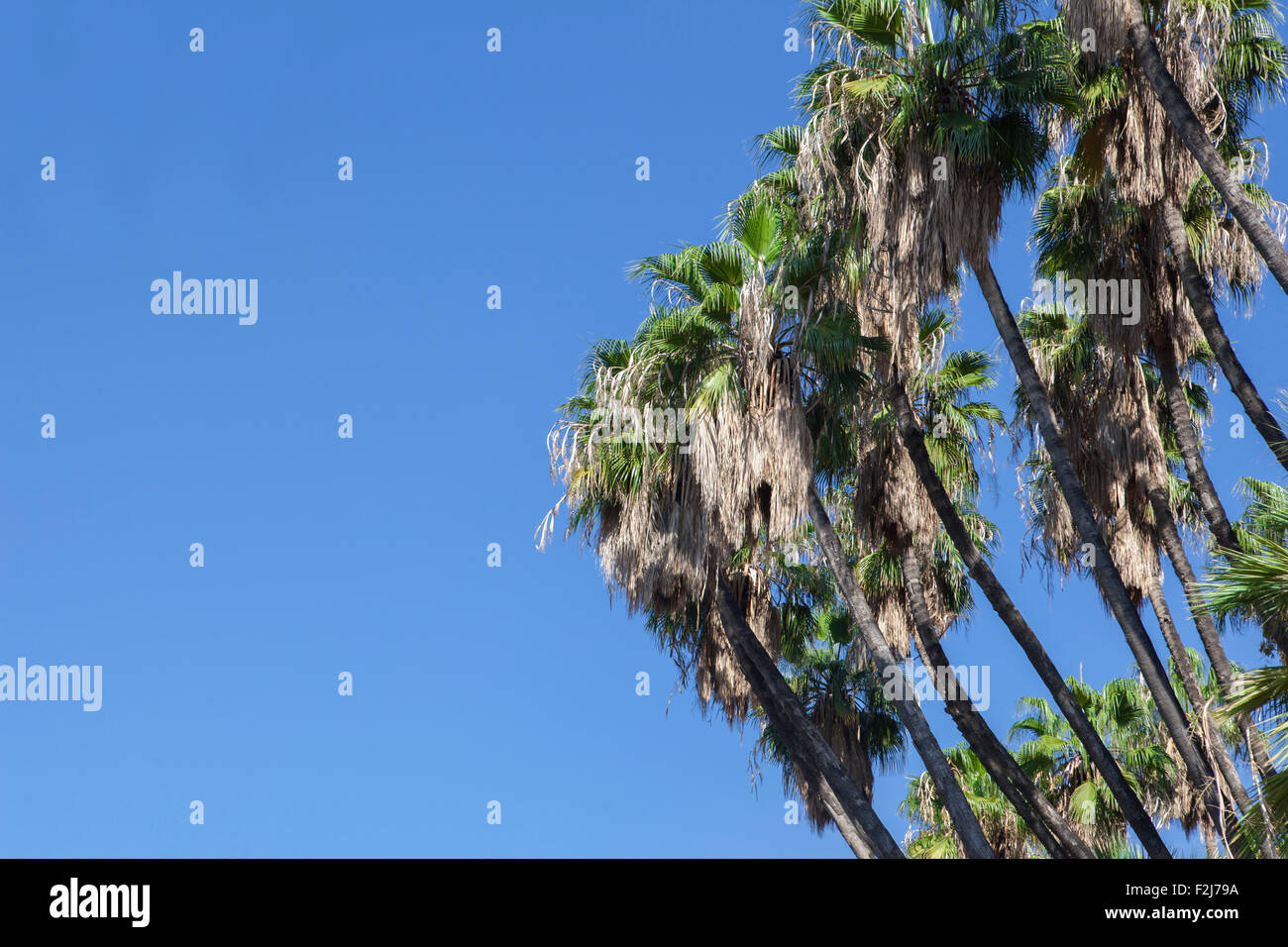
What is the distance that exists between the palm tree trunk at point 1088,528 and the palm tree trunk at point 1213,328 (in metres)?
2.16

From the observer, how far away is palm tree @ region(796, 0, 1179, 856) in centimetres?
1566

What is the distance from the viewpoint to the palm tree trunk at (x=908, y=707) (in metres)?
15.3

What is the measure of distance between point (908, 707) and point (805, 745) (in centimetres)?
206

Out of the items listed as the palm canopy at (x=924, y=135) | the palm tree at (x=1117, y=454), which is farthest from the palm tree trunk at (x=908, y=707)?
the palm tree at (x=1117, y=454)

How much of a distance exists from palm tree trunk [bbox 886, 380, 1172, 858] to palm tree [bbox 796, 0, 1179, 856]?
0.26 feet

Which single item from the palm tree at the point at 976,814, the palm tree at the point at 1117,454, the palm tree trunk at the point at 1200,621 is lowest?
the palm tree at the point at 976,814

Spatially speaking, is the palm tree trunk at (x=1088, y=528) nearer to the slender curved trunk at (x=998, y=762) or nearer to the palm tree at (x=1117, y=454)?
the palm tree at (x=1117, y=454)

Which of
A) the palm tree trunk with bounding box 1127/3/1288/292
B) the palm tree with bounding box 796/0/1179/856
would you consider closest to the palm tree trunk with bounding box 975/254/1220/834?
the palm tree with bounding box 796/0/1179/856

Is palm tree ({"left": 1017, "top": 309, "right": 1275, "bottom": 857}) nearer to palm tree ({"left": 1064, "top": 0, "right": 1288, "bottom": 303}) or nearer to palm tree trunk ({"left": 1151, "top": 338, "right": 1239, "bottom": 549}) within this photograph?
palm tree trunk ({"left": 1151, "top": 338, "right": 1239, "bottom": 549})

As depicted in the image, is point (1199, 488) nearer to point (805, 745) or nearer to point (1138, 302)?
point (1138, 302)

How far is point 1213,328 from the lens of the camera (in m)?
16.3

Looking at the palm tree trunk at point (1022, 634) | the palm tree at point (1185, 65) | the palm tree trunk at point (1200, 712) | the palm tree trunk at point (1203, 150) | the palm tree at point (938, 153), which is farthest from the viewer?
the palm tree trunk at point (1022, 634)

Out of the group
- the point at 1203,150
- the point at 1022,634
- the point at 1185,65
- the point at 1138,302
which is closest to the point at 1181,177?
the point at 1185,65
